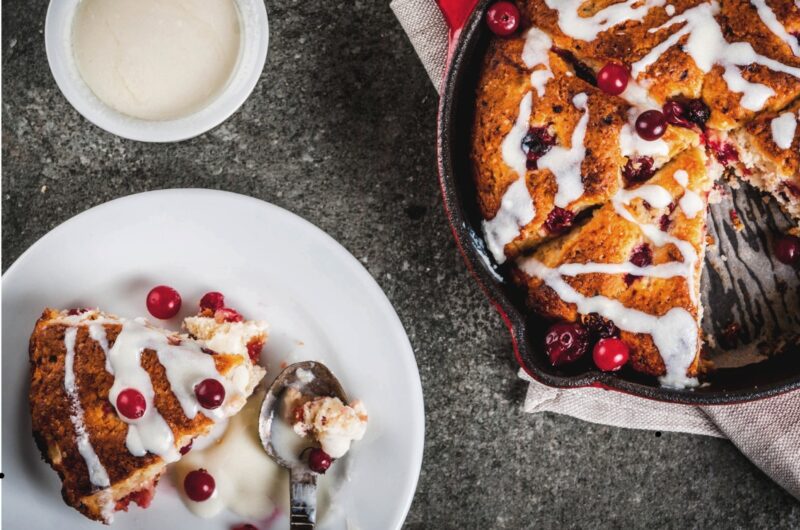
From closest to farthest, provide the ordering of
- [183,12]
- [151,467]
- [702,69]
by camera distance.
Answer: [702,69] < [151,467] < [183,12]

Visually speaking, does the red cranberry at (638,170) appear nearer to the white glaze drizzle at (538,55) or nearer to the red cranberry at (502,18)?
the white glaze drizzle at (538,55)

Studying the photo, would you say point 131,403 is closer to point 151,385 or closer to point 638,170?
point 151,385

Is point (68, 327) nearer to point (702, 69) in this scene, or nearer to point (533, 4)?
point (533, 4)

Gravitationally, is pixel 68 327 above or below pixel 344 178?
below

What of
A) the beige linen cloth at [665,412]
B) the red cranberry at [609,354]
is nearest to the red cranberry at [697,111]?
the red cranberry at [609,354]

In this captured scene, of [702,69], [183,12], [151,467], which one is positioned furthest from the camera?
[183,12]

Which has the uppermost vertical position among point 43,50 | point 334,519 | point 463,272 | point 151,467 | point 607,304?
point 43,50

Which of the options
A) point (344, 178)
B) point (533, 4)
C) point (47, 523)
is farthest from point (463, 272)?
point (47, 523)
